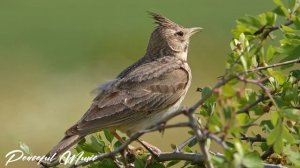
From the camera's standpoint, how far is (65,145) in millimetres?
5000

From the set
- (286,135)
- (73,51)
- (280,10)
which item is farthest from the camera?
(73,51)

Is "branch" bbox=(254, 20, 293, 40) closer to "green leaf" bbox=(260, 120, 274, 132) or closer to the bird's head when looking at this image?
"green leaf" bbox=(260, 120, 274, 132)

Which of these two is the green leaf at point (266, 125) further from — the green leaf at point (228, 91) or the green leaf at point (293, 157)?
the green leaf at point (228, 91)

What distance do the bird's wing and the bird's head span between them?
0.47 metres

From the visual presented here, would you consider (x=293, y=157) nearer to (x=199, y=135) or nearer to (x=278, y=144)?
(x=278, y=144)

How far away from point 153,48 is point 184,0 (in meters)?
18.9

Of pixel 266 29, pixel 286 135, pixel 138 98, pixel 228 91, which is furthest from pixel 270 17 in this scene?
pixel 138 98

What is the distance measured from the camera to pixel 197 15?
2378 centimetres

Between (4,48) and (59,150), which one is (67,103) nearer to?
(4,48)

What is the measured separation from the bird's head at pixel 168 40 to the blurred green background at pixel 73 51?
4.24 m

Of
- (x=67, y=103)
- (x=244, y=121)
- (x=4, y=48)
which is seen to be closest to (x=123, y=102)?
(x=244, y=121)

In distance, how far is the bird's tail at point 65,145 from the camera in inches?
189

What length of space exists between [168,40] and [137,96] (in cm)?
112

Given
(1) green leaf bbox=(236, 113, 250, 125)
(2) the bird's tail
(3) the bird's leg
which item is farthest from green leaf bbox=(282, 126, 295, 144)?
(2) the bird's tail
